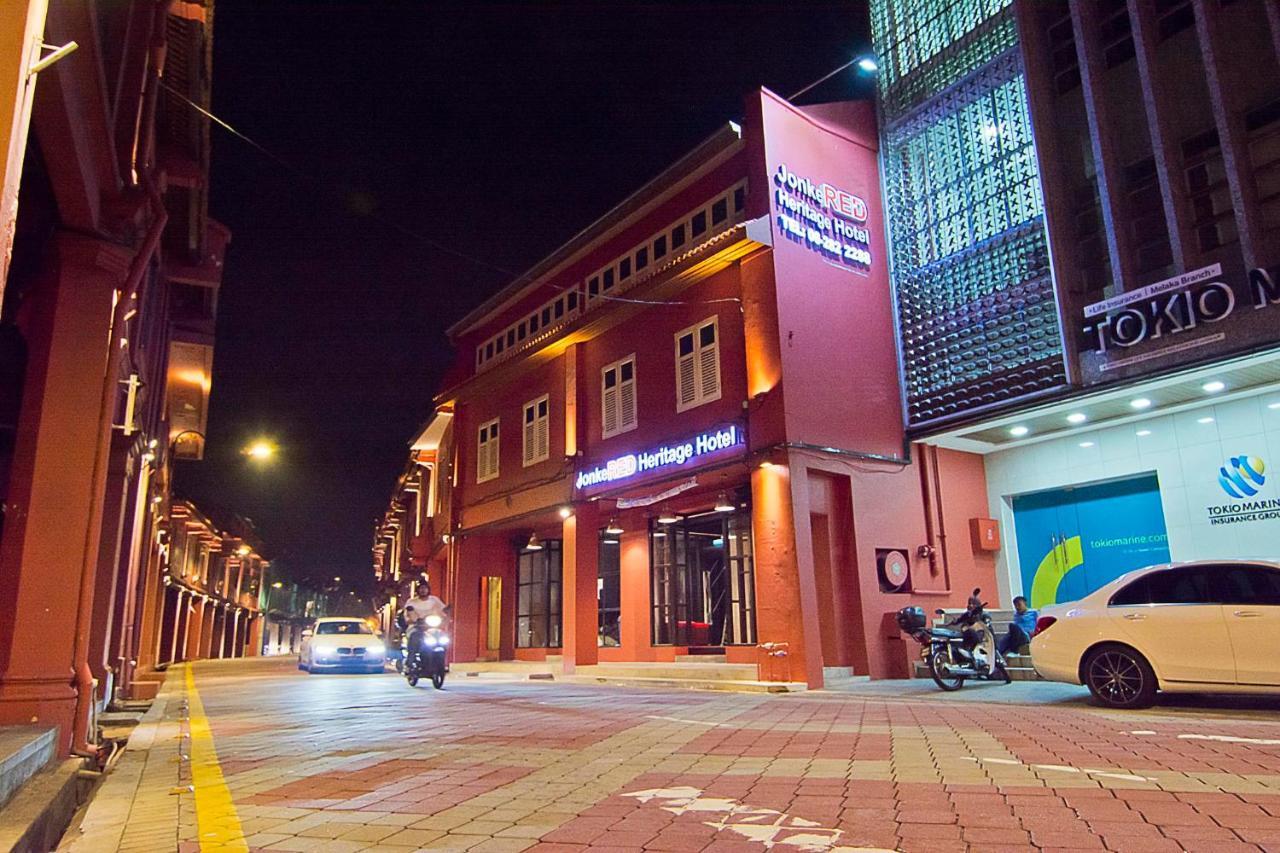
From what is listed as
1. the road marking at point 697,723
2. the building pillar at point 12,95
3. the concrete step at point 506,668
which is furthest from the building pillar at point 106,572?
the concrete step at point 506,668

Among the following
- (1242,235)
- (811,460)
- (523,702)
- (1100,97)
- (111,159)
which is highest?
(1100,97)

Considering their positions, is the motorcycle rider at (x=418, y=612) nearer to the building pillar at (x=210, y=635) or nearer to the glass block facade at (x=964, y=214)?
the glass block facade at (x=964, y=214)

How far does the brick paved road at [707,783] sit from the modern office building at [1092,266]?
6.57 m

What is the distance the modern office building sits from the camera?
13.3m

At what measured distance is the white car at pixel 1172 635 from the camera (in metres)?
8.59

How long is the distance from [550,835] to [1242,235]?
13766 mm

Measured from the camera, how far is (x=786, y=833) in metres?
3.88

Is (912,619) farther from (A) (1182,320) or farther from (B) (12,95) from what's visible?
(B) (12,95)

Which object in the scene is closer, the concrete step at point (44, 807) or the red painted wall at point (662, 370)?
the concrete step at point (44, 807)

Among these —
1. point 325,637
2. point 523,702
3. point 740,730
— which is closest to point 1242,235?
point 740,730

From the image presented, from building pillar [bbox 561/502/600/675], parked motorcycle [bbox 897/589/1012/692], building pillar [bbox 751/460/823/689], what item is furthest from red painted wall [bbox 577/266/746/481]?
parked motorcycle [bbox 897/589/1012/692]

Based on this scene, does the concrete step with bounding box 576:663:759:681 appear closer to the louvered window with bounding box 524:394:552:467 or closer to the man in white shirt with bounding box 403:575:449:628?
the man in white shirt with bounding box 403:575:449:628

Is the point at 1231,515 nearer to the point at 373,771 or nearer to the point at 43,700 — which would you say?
the point at 373,771

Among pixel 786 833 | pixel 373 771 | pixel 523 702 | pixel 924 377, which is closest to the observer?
pixel 786 833
